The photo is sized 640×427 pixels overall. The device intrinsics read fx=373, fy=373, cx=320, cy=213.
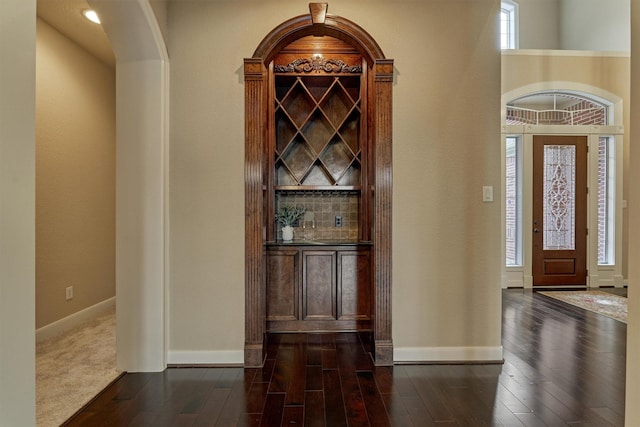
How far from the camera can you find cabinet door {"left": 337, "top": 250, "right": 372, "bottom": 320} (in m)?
3.50

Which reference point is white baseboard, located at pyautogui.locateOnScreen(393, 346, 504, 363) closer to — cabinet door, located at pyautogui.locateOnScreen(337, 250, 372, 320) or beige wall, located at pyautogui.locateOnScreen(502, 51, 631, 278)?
cabinet door, located at pyautogui.locateOnScreen(337, 250, 372, 320)

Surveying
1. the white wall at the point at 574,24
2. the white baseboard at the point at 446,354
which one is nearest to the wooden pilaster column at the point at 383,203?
the white baseboard at the point at 446,354

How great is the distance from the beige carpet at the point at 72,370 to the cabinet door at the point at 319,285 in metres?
1.62

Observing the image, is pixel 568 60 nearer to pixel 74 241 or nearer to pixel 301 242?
pixel 301 242

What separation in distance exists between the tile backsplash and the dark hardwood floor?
117 cm

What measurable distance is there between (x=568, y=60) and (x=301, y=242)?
5.29m

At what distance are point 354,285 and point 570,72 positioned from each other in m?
5.07

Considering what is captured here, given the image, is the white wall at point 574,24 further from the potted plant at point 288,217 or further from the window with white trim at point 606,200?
the potted plant at point 288,217

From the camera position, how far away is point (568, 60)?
18.9ft

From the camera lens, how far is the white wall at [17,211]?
1.15 meters

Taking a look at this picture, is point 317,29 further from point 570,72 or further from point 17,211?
point 570,72

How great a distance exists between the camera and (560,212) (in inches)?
231

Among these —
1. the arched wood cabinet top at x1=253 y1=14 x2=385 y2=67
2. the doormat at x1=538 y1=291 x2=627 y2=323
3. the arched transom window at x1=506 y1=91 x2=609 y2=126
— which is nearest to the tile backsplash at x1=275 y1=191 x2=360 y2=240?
the arched wood cabinet top at x1=253 y1=14 x2=385 y2=67

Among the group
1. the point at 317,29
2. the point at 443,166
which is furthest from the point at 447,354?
the point at 317,29
